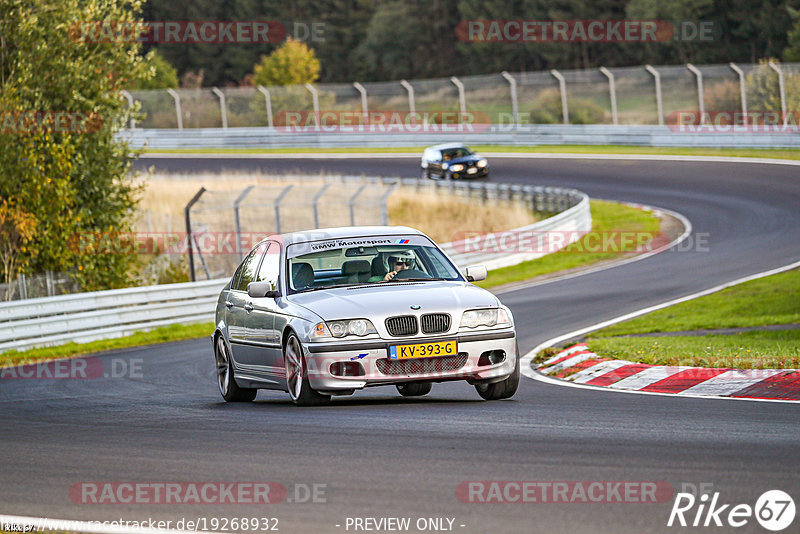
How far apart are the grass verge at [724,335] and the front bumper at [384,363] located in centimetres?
292

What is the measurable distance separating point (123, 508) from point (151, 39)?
103701mm

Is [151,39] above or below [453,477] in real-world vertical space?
above

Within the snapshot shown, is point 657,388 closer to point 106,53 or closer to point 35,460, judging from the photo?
point 35,460

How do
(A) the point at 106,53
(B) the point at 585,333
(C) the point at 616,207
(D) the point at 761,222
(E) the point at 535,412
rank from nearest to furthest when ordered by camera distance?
1. (E) the point at 535,412
2. (B) the point at 585,333
3. (A) the point at 106,53
4. (D) the point at 761,222
5. (C) the point at 616,207

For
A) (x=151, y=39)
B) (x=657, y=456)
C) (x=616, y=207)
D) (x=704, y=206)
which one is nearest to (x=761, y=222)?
(x=704, y=206)

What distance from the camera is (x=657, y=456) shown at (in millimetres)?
6590

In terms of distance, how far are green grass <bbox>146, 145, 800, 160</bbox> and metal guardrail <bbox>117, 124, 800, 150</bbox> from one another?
226mm

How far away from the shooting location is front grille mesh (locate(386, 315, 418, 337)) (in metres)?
9.09

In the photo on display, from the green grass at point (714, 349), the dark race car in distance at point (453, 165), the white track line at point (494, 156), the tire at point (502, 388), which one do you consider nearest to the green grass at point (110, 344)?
the green grass at point (714, 349)

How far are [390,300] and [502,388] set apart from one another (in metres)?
1.25

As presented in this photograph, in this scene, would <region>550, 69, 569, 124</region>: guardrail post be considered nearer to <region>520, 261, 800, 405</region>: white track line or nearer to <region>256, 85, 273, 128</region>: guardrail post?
<region>256, 85, 273, 128</region>: guardrail post

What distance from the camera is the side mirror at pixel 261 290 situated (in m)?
10.1

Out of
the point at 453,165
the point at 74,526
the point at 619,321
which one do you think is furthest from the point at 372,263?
the point at 453,165

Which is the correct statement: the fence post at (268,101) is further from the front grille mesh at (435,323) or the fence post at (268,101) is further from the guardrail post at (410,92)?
the front grille mesh at (435,323)
